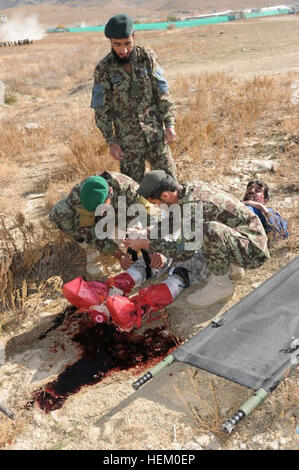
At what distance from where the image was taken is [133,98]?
442 cm

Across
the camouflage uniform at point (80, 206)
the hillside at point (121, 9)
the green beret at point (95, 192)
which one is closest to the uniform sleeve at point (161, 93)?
the camouflage uniform at point (80, 206)

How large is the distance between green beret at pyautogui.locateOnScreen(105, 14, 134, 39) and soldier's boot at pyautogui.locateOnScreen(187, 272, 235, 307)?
209 centimetres

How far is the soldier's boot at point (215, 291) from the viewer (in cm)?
368

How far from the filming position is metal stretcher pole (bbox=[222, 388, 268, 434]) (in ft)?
7.77

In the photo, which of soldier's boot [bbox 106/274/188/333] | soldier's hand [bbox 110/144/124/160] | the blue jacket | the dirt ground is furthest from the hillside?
soldier's boot [bbox 106/274/188/333]

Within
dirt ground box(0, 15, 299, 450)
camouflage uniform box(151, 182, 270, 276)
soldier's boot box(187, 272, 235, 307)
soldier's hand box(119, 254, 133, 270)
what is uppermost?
camouflage uniform box(151, 182, 270, 276)

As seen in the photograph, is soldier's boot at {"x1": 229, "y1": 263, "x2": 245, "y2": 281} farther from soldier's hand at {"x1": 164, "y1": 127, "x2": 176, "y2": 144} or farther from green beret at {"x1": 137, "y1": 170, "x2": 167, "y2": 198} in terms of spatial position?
soldier's hand at {"x1": 164, "y1": 127, "x2": 176, "y2": 144}

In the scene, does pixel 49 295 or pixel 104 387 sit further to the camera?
pixel 49 295

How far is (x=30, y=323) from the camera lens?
376cm

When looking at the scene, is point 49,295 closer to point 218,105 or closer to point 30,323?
point 30,323

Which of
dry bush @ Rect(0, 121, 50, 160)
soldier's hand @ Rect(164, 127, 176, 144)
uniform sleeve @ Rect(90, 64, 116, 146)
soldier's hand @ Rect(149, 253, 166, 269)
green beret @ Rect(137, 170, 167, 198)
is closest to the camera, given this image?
green beret @ Rect(137, 170, 167, 198)

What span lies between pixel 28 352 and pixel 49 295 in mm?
711
